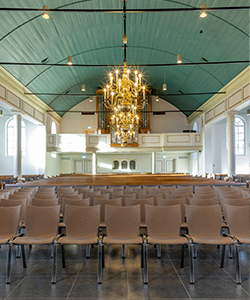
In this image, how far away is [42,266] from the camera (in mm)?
3285

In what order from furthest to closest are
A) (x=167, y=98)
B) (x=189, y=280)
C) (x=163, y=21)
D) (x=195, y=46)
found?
1. (x=167, y=98)
2. (x=195, y=46)
3. (x=163, y=21)
4. (x=189, y=280)

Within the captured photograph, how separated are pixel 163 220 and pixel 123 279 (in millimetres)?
892

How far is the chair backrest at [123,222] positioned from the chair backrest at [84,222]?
7.7 inches

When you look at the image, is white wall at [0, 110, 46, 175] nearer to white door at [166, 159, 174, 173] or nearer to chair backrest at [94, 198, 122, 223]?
white door at [166, 159, 174, 173]

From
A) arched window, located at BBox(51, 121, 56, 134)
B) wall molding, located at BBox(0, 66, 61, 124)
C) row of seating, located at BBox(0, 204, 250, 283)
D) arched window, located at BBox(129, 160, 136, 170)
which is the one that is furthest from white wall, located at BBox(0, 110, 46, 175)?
row of seating, located at BBox(0, 204, 250, 283)

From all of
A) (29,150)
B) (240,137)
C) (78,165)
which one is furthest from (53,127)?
(240,137)

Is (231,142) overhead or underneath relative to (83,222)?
overhead

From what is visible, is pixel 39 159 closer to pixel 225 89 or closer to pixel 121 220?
pixel 225 89

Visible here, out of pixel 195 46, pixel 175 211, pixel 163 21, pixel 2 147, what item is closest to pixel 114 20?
pixel 163 21

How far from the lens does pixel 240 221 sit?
3.26 meters

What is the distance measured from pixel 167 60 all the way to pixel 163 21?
329cm

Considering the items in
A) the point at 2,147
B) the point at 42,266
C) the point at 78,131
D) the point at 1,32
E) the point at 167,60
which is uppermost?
the point at 167,60

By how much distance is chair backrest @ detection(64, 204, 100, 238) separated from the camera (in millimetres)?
3264

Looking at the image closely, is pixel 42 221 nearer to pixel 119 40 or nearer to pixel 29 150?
pixel 119 40
